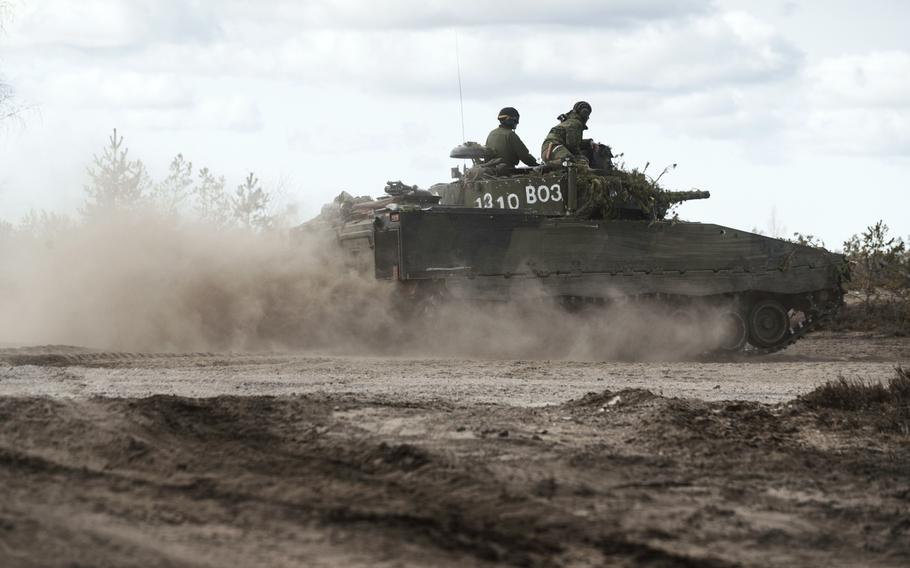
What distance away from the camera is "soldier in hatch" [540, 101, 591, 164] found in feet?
58.4

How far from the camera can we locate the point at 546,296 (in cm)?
1688

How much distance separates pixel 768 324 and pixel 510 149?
15.5ft

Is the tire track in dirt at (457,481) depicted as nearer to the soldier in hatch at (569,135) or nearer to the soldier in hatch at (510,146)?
the soldier in hatch at (569,135)

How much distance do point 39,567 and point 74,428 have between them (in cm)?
302

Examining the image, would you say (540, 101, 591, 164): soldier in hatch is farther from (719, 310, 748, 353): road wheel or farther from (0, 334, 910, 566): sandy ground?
(0, 334, 910, 566): sandy ground

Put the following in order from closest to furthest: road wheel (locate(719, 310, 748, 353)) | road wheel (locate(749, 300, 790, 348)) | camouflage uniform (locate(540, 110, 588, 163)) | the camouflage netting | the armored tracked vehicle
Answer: the armored tracked vehicle
the camouflage netting
camouflage uniform (locate(540, 110, 588, 163))
road wheel (locate(719, 310, 748, 353))
road wheel (locate(749, 300, 790, 348))

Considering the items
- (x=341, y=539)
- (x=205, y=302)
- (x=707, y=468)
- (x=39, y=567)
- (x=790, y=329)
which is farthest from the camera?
(x=790, y=329)

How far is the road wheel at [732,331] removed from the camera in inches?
722

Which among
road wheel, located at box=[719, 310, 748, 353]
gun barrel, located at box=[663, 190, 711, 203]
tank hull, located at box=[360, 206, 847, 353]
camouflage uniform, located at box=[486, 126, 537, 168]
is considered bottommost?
road wheel, located at box=[719, 310, 748, 353]

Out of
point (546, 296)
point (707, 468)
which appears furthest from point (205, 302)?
point (707, 468)

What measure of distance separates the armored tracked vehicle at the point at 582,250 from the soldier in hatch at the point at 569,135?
0.31m

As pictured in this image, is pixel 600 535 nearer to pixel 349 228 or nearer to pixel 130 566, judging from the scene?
pixel 130 566

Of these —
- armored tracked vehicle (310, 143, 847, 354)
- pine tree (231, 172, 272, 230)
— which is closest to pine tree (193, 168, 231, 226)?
pine tree (231, 172, 272, 230)

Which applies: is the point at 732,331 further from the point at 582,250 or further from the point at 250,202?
the point at 250,202
